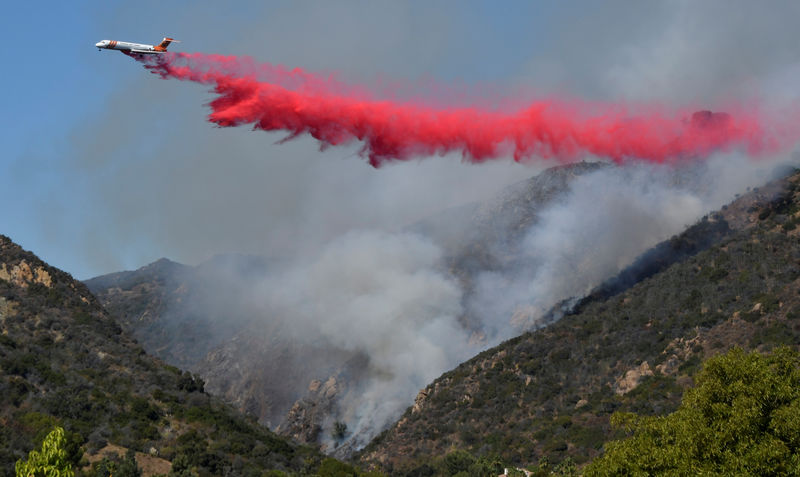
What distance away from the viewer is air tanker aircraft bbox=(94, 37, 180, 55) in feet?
233

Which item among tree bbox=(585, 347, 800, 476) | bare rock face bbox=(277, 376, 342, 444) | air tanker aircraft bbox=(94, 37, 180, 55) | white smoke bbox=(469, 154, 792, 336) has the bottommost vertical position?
tree bbox=(585, 347, 800, 476)

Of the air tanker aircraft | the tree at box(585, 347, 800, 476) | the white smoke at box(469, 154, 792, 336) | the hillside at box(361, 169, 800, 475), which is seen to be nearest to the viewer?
the tree at box(585, 347, 800, 476)

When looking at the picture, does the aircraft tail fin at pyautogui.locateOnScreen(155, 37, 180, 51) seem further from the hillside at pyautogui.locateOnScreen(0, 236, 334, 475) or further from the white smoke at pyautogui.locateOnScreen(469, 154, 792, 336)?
the white smoke at pyautogui.locateOnScreen(469, 154, 792, 336)

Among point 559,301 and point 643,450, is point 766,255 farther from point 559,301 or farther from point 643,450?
point 643,450

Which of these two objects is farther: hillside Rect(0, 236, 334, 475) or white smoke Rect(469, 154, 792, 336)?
white smoke Rect(469, 154, 792, 336)

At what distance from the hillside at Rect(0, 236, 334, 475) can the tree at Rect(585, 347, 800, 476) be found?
43.9 metres

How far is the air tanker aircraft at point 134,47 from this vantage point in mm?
71062

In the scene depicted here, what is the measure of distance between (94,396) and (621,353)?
6608 centimetres

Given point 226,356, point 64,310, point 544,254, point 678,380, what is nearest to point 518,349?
point 678,380

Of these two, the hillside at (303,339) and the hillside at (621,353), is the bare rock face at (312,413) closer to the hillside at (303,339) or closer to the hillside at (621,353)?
the hillside at (303,339)

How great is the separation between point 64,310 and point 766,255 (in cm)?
9217

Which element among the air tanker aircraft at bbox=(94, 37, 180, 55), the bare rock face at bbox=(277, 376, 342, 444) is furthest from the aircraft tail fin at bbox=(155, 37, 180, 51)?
the bare rock face at bbox=(277, 376, 342, 444)

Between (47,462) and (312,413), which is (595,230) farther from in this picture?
(47,462)

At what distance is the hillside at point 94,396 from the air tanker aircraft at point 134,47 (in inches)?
1323
